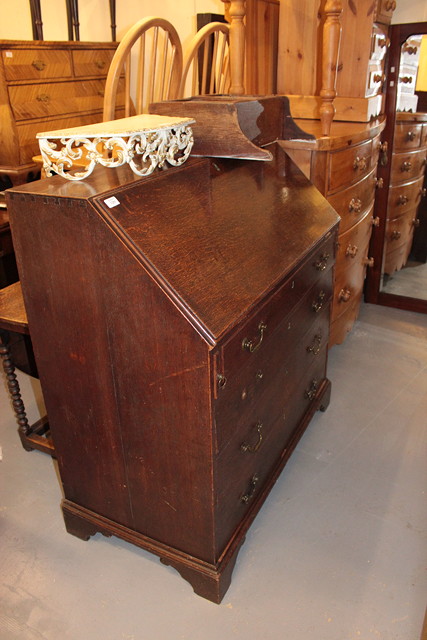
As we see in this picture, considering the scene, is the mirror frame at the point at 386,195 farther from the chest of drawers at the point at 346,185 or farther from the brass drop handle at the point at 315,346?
the brass drop handle at the point at 315,346

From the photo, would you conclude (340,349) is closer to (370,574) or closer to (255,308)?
(370,574)

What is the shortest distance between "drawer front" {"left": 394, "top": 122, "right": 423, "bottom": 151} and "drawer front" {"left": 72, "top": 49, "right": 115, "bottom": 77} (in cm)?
199

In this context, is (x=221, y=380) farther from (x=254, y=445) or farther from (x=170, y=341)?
(x=254, y=445)

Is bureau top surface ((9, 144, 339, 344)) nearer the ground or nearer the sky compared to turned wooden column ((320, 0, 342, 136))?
nearer the ground

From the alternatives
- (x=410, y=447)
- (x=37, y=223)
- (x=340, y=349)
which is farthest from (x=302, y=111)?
(x=37, y=223)

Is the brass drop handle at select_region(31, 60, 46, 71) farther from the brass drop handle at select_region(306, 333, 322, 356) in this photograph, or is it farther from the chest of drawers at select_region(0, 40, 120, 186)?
the brass drop handle at select_region(306, 333, 322, 356)

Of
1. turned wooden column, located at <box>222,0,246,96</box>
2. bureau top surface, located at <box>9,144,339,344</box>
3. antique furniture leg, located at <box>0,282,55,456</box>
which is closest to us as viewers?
bureau top surface, located at <box>9,144,339,344</box>

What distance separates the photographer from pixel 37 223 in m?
1.35

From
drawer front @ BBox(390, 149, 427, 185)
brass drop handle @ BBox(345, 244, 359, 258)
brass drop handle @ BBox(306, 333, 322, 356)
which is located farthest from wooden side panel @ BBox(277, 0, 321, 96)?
brass drop handle @ BBox(306, 333, 322, 356)

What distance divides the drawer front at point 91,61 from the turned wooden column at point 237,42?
1342mm

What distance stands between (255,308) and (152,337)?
292mm

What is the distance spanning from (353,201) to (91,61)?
6.83 feet

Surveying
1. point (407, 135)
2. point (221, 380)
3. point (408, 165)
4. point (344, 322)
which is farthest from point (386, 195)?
point (221, 380)

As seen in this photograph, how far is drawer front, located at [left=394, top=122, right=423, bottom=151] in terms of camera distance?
3.03 metres
